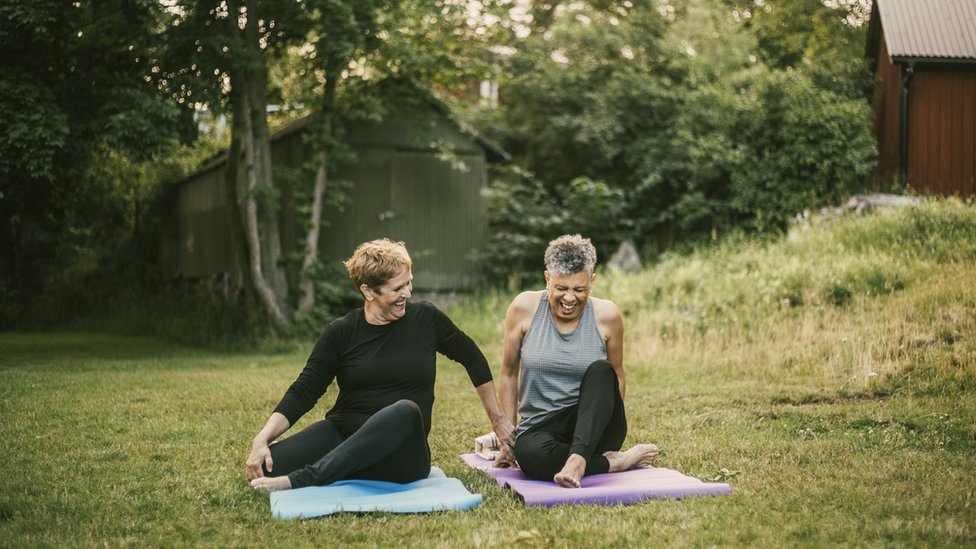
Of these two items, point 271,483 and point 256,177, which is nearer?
Answer: point 271,483

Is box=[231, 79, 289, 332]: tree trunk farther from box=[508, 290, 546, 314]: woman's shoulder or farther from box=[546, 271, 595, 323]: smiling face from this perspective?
box=[546, 271, 595, 323]: smiling face

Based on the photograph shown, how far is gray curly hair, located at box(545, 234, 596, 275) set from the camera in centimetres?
532

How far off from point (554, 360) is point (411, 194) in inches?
536

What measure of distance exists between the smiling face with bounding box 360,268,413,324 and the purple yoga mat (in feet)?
3.73

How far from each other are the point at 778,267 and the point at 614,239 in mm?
6827

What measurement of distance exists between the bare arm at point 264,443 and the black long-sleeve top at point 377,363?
0.90 ft

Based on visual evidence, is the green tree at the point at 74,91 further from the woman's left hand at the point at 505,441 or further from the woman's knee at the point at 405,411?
the woman's knee at the point at 405,411

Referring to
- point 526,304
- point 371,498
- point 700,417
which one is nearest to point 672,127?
point 700,417

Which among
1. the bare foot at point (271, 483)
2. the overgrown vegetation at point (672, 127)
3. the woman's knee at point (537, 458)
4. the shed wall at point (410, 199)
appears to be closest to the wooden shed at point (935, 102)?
the overgrown vegetation at point (672, 127)

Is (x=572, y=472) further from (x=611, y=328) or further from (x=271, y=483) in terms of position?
(x=271, y=483)

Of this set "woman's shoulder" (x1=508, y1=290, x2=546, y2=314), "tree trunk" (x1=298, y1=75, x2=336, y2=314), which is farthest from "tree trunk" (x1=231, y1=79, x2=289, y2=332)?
"woman's shoulder" (x1=508, y1=290, x2=546, y2=314)

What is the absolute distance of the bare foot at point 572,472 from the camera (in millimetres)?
5102

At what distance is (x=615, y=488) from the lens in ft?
16.7

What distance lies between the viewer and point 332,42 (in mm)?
14438
